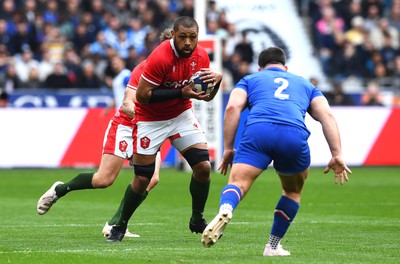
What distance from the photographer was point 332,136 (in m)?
9.56

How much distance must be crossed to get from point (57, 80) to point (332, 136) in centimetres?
1844

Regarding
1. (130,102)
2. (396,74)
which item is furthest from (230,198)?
(396,74)

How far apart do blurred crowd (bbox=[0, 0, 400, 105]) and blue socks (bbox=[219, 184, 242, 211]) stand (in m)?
16.1

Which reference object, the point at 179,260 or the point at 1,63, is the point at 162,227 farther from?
the point at 1,63

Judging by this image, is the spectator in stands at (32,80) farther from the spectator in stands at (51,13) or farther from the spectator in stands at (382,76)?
the spectator in stands at (382,76)

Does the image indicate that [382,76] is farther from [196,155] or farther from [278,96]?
[278,96]

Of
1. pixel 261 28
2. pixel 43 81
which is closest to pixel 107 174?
pixel 43 81

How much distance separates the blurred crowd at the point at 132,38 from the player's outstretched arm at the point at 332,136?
51.8 ft

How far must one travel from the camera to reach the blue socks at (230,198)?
923 centimetres

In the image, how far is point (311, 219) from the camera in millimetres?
14203

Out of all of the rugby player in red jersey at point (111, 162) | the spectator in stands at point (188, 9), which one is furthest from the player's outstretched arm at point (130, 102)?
the spectator in stands at point (188, 9)

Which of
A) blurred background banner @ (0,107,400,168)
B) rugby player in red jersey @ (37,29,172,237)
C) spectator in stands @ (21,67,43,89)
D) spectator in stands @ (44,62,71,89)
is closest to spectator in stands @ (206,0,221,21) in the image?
spectator in stands @ (44,62,71,89)

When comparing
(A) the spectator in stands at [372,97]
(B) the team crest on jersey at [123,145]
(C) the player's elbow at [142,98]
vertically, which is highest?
(C) the player's elbow at [142,98]

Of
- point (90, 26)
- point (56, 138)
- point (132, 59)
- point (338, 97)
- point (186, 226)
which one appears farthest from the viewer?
point (90, 26)
